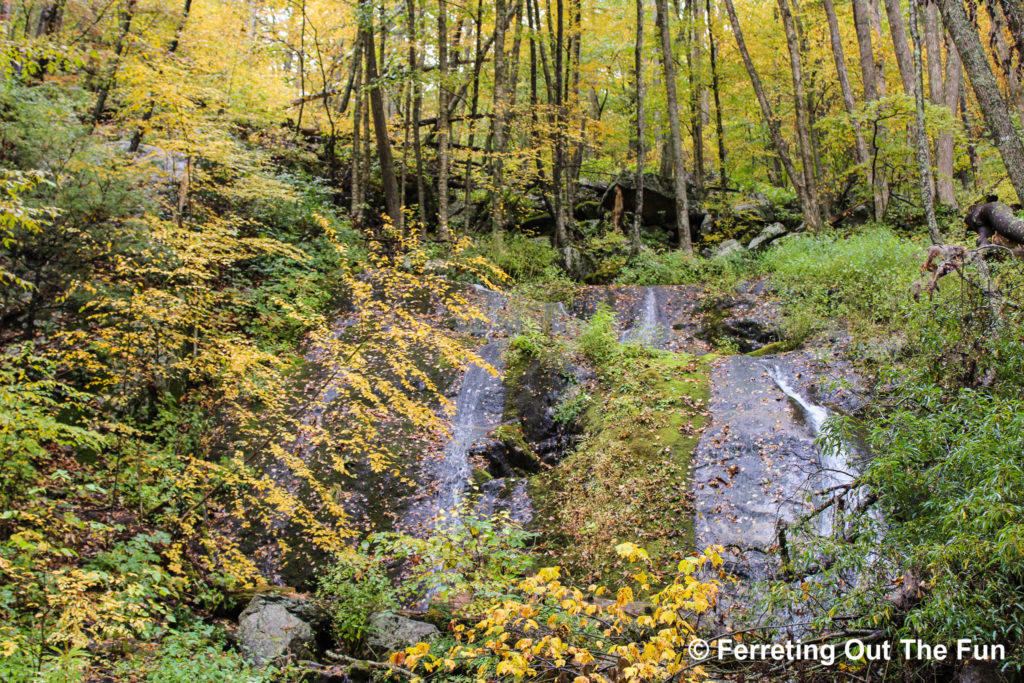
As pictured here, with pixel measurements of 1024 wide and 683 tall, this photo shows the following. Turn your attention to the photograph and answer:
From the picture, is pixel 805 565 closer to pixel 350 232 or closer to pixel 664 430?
pixel 664 430

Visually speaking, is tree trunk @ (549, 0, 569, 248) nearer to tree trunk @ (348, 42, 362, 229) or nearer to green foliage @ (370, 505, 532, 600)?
tree trunk @ (348, 42, 362, 229)

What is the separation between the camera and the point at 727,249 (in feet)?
51.4

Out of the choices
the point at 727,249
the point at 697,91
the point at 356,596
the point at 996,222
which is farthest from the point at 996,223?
the point at 697,91

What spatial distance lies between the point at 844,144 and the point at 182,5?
753 inches

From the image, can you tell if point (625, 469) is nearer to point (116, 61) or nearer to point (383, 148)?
point (383, 148)

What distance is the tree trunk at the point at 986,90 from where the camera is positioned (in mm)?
5656

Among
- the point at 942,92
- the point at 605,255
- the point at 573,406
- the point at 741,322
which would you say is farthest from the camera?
the point at 605,255

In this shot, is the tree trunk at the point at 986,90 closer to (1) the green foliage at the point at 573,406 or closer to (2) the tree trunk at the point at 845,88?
A: (1) the green foliage at the point at 573,406

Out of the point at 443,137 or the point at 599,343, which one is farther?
the point at 443,137

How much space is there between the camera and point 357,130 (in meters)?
14.8

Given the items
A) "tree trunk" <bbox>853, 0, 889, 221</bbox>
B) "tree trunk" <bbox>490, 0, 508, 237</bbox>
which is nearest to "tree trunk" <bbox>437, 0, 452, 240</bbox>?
"tree trunk" <bbox>490, 0, 508, 237</bbox>

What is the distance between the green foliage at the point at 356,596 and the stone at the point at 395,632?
0.17m

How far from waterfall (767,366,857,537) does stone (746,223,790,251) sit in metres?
7.40

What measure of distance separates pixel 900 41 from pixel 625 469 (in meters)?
14.1
